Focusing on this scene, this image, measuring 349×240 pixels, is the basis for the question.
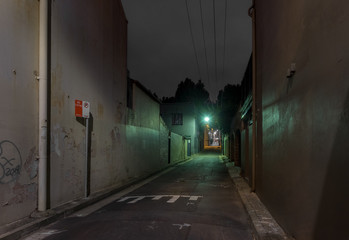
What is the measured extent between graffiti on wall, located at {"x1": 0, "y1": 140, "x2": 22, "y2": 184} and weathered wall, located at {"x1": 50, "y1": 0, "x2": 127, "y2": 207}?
1212 millimetres

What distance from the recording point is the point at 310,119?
3844 millimetres

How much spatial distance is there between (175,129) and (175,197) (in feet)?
121

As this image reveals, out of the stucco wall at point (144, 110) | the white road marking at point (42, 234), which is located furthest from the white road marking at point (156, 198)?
the stucco wall at point (144, 110)

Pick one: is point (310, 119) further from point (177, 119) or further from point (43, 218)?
point (177, 119)

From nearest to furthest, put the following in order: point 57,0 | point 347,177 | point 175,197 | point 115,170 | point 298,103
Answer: point 347,177, point 298,103, point 57,0, point 175,197, point 115,170

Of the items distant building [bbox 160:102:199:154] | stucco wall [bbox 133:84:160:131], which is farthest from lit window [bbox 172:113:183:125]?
stucco wall [bbox 133:84:160:131]

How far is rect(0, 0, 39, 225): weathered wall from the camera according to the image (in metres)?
5.36

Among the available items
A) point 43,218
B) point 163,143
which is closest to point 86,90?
point 43,218

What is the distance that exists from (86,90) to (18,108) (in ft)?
10.1

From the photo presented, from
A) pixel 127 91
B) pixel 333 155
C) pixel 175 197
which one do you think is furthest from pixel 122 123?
pixel 333 155

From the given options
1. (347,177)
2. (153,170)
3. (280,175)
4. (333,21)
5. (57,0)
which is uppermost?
(57,0)

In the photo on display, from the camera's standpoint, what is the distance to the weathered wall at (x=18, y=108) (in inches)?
211

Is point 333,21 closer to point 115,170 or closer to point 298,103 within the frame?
point 298,103

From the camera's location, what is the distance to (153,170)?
1845cm
